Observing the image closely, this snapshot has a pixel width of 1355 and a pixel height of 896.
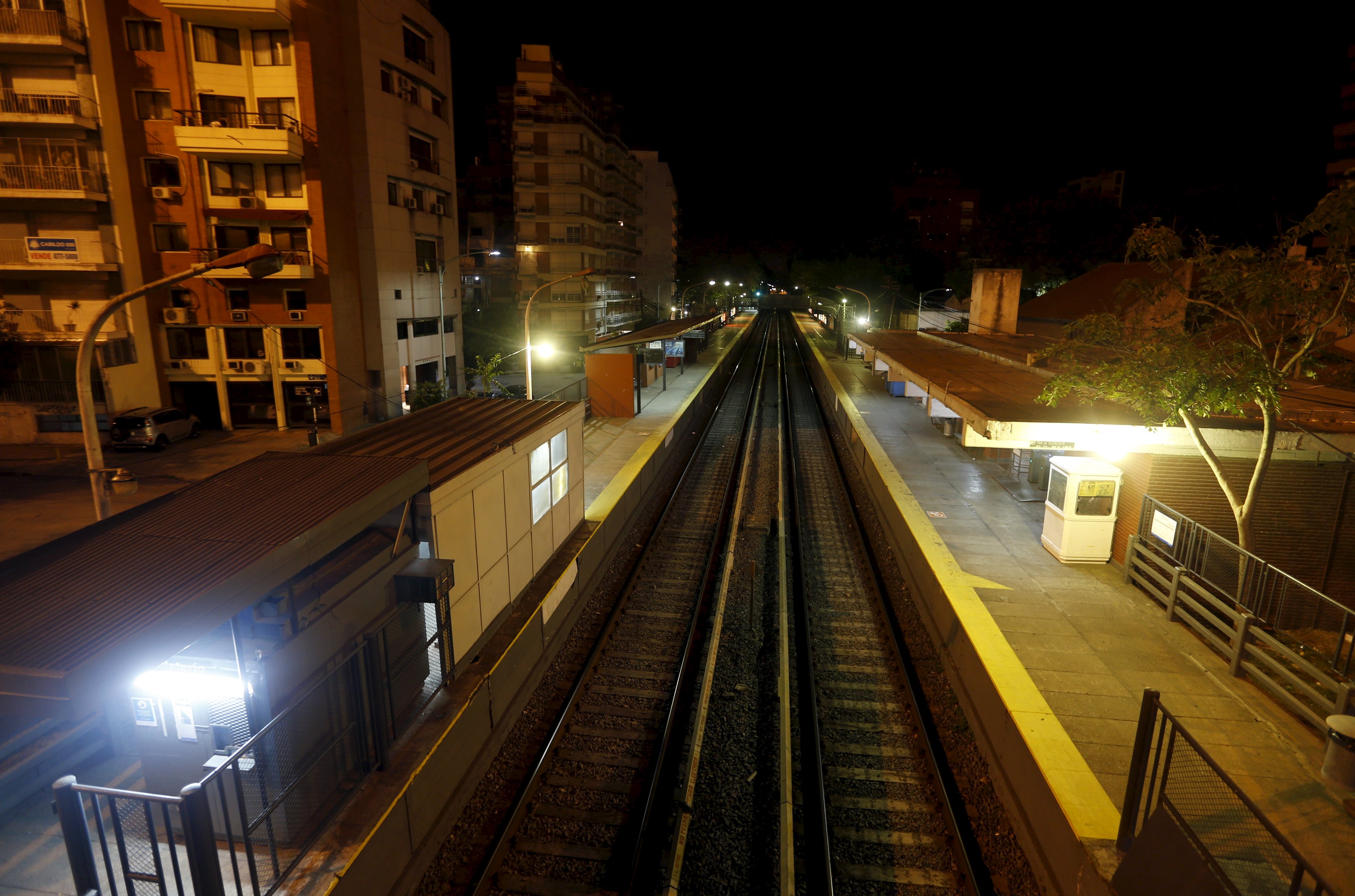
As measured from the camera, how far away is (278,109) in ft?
80.4

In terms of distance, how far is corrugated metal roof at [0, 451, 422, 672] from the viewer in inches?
144

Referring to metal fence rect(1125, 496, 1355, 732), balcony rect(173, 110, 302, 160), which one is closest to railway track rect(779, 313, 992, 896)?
metal fence rect(1125, 496, 1355, 732)

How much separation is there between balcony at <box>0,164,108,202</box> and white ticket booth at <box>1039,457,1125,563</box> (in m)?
30.6

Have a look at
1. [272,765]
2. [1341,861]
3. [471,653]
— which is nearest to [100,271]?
[471,653]

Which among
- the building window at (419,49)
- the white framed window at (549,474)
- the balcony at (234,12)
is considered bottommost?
the white framed window at (549,474)

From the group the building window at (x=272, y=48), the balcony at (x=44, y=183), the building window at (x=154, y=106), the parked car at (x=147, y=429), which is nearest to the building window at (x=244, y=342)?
the parked car at (x=147, y=429)

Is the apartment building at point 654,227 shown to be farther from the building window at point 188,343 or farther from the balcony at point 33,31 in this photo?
the balcony at point 33,31

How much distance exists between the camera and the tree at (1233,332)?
26.1ft

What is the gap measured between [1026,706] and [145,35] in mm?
33188

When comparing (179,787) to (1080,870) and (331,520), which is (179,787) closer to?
(331,520)

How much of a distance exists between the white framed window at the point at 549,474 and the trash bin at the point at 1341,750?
30.4ft

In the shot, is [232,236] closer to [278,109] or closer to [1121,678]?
[278,109]

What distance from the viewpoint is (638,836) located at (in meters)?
6.48

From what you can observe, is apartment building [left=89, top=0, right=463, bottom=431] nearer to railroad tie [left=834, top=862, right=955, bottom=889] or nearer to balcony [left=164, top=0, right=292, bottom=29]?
balcony [left=164, top=0, right=292, bottom=29]
